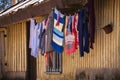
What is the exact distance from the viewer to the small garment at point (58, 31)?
36.3ft

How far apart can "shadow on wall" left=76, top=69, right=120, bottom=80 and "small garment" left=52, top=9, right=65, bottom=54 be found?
Answer: 1014mm

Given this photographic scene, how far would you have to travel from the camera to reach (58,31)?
11.2 m

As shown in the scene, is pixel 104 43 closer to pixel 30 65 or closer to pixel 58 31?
pixel 58 31

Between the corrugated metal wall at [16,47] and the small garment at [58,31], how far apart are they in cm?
519

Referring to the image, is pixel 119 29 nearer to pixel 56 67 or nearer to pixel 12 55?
pixel 56 67

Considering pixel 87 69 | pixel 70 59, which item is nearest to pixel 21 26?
pixel 70 59

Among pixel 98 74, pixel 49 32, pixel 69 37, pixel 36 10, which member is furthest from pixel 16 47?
pixel 98 74

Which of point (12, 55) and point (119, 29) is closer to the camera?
point (119, 29)

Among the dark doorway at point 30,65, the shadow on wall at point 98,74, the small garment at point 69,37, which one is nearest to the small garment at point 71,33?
the small garment at point 69,37

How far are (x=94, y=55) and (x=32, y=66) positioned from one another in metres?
5.51

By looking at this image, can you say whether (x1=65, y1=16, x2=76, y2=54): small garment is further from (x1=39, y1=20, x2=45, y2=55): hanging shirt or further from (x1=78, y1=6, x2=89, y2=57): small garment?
(x1=39, y1=20, x2=45, y2=55): hanging shirt

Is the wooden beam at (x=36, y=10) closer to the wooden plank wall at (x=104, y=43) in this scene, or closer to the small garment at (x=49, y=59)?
the wooden plank wall at (x=104, y=43)

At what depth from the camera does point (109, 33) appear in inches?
404

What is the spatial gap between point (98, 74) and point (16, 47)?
682 centimetres
